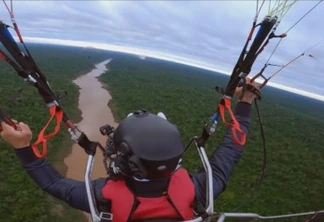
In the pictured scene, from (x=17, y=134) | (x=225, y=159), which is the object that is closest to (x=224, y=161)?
(x=225, y=159)

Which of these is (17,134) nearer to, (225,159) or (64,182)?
(64,182)

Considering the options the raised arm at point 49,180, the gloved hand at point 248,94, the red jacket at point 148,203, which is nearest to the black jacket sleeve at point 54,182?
the raised arm at point 49,180

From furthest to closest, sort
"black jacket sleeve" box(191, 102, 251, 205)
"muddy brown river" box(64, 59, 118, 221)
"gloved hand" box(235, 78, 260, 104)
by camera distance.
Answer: "muddy brown river" box(64, 59, 118, 221) < "gloved hand" box(235, 78, 260, 104) < "black jacket sleeve" box(191, 102, 251, 205)

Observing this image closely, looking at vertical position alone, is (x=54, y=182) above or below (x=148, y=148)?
Answer: below

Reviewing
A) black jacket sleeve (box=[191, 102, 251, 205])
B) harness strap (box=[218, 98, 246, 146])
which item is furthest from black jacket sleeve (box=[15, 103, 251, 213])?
harness strap (box=[218, 98, 246, 146])

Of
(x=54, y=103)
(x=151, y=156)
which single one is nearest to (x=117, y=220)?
(x=151, y=156)

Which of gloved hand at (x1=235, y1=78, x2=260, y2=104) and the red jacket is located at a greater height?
gloved hand at (x1=235, y1=78, x2=260, y2=104)

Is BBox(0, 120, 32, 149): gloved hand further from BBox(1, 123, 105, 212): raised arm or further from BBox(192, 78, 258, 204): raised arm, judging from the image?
BBox(192, 78, 258, 204): raised arm
